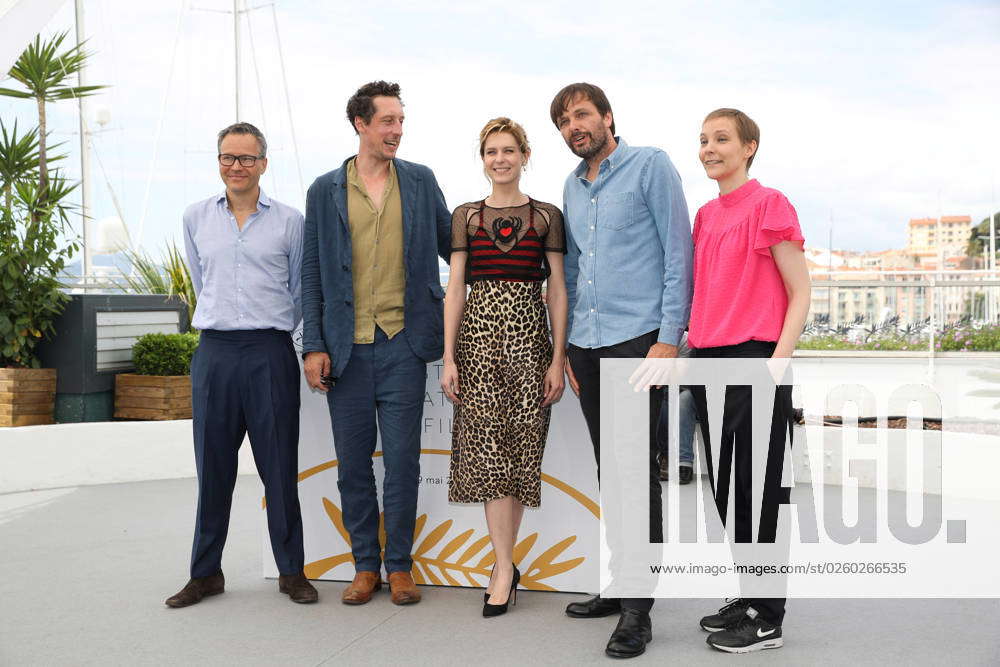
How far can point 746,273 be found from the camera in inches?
111

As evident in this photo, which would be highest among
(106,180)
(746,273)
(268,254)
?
(106,180)

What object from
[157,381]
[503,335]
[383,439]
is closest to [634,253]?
[503,335]

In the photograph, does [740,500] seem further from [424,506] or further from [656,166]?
[424,506]

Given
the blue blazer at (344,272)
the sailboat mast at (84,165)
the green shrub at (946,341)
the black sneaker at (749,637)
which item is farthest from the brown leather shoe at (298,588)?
the sailboat mast at (84,165)

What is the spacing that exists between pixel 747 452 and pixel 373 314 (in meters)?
1.38

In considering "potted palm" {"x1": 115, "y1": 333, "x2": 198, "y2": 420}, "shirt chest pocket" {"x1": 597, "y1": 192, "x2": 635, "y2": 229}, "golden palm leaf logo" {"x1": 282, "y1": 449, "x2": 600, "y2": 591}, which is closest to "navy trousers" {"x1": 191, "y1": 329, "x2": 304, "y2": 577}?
"golden palm leaf logo" {"x1": 282, "y1": 449, "x2": 600, "y2": 591}

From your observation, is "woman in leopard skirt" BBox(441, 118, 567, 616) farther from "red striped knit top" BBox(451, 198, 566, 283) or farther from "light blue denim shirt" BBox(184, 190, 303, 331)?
"light blue denim shirt" BBox(184, 190, 303, 331)

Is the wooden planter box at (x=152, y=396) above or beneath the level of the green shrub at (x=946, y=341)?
beneath

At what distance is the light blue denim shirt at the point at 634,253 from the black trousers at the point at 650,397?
0.03 m

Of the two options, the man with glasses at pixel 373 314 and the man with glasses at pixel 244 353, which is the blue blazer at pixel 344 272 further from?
the man with glasses at pixel 244 353

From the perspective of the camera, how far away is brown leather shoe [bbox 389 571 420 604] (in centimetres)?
345

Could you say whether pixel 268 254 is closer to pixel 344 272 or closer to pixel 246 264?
pixel 246 264

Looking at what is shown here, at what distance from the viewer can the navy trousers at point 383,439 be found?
3.43 m

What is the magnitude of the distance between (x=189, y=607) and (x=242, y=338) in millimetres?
1002
